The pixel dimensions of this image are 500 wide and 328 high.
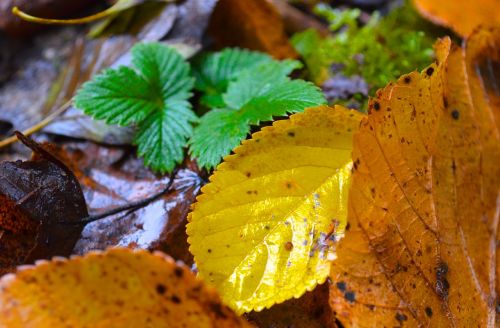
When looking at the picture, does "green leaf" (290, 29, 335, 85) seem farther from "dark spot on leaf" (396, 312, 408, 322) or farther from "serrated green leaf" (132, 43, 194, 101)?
"dark spot on leaf" (396, 312, 408, 322)

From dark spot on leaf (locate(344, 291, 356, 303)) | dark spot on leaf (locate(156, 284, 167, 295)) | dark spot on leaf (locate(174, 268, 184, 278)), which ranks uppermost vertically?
dark spot on leaf (locate(174, 268, 184, 278))

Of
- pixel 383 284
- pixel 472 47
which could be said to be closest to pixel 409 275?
pixel 383 284

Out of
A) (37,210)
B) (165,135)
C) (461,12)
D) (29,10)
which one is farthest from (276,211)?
(29,10)

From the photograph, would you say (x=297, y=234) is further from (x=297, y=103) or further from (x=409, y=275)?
(x=297, y=103)

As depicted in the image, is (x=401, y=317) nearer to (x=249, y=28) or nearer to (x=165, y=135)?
(x=165, y=135)

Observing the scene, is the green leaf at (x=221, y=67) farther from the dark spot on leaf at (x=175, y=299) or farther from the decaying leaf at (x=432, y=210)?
the dark spot on leaf at (x=175, y=299)

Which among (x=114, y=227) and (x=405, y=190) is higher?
(x=405, y=190)

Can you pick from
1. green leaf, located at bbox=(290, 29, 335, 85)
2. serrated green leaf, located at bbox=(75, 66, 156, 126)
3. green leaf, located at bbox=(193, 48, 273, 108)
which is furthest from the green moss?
serrated green leaf, located at bbox=(75, 66, 156, 126)
